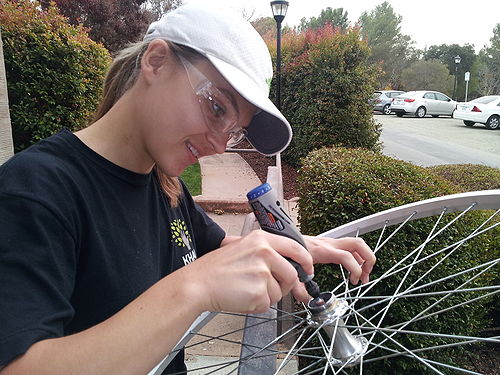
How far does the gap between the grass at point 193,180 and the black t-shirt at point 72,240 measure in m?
5.03

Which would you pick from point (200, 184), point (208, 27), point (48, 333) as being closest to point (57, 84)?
point (200, 184)

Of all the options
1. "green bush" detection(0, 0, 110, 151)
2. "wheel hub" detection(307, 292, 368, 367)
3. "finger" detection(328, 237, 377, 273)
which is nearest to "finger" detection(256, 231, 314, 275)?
"wheel hub" detection(307, 292, 368, 367)

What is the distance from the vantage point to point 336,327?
1.18 metres

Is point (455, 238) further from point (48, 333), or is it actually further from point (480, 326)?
point (48, 333)

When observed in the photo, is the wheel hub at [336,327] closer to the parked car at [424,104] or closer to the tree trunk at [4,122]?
the tree trunk at [4,122]

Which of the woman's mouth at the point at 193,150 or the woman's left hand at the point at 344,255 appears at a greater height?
the woman's mouth at the point at 193,150

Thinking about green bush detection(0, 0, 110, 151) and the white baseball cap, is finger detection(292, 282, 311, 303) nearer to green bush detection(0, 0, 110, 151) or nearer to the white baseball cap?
the white baseball cap

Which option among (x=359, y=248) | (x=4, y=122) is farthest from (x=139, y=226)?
(x=4, y=122)

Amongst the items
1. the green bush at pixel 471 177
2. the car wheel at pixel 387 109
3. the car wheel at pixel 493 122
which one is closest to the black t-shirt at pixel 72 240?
the green bush at pixel 471 177

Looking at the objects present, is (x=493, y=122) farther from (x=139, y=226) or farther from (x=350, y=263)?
(x=139, y=226)

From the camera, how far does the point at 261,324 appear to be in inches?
59.3

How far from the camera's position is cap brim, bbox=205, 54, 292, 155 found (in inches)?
39.8

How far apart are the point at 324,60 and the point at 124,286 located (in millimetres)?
7226

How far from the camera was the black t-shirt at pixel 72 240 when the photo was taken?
75cm
